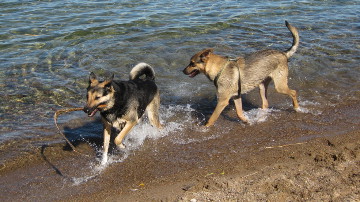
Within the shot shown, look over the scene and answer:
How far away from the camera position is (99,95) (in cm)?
538

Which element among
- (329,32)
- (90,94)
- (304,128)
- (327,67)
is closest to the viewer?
(90,94)

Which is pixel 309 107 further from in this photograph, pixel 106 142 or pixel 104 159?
pixel 104 159

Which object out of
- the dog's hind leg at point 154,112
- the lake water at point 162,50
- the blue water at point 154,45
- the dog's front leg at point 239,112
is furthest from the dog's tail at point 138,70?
the dog's front leg at point 239,112

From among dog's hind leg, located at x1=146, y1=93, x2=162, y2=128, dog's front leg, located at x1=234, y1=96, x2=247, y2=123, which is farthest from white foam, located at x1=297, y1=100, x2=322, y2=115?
dog's hind leg, located at x1=146, y1=93, x2=162, y2=128

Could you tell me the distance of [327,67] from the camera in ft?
32.0

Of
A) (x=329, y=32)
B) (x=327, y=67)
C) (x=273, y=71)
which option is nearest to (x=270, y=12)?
(x=329, y=32)

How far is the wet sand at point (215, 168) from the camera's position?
15.0 feet

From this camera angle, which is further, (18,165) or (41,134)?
(41,134)

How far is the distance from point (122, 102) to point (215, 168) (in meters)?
1.78

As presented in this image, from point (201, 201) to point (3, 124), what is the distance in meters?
4.55

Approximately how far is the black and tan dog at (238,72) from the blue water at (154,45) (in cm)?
83

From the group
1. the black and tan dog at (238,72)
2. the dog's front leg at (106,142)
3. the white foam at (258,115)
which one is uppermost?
the black and tan dog at (238,72)

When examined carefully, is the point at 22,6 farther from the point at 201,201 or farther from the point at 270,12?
the point at 201,201

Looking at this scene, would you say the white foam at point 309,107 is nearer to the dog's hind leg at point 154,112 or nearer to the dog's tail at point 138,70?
the dog's hind leg at point 154,112
